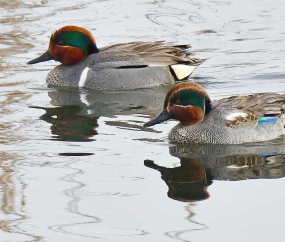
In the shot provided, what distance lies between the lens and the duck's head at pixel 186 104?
8.09m

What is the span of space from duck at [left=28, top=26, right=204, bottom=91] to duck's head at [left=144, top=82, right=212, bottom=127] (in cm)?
284

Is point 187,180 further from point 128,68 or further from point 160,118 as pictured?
point 128,68

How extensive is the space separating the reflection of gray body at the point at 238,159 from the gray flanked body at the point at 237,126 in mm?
93

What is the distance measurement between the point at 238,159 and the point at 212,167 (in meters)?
0.37

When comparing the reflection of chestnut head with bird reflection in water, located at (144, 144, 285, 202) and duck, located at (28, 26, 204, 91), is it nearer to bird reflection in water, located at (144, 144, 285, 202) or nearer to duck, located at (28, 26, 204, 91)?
bird reflection in water, located at (144, 144, 285, 202)

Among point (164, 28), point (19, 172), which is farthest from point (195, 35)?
point (19, 172)

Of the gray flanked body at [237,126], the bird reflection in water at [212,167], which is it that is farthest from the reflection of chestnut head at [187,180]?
the gray flanked body at [237,126]

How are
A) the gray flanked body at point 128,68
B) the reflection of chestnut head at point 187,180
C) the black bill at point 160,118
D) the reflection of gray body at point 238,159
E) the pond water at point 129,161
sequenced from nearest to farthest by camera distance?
1. the pond water at point 129,161
2. the reflection of chestnut head at point 187,180
3. the reflection of gray body at point 238,159
4. the black bill at point 160,118
5. the gray flanked body at point 128,68

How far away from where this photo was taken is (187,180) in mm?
6988

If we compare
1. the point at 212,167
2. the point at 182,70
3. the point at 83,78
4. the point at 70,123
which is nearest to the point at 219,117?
the point at 212,167

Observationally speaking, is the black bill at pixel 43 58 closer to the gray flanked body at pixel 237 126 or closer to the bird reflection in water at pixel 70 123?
the bird reflection in water at pixel 70 123

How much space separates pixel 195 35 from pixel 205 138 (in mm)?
5495

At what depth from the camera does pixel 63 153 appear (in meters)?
7.75

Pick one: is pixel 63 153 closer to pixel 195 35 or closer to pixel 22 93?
pixel 22 93
